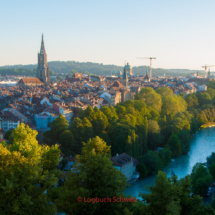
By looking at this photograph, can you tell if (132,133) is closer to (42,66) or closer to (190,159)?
(190,159)

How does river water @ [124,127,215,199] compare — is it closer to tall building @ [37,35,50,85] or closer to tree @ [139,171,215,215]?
tree @ [139,171,215,215]

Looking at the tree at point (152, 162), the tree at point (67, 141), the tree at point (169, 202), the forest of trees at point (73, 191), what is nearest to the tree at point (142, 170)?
the tree at point (152, 162)

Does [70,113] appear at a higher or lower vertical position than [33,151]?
lower

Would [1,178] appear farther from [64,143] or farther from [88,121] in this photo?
[88,121]

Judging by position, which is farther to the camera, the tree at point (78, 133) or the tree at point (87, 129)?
the tree at point (87, 129)

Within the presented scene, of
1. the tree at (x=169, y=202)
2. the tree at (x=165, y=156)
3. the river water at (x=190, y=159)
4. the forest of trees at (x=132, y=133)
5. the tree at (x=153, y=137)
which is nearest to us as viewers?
the tree at (x=169, y=202)

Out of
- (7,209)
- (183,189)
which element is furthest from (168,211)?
(7,209)

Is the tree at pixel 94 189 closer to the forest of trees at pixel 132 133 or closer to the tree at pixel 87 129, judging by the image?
the forest of trees at pixel 132 133

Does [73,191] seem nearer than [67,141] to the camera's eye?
Yes

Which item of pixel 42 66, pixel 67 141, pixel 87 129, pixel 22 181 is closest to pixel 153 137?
pixel 87 129
